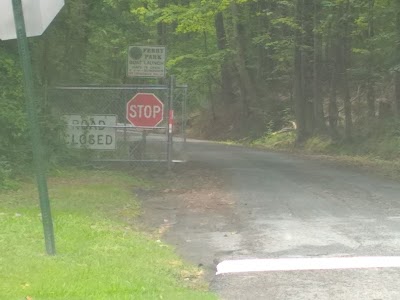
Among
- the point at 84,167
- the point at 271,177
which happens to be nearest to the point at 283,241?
the point at 271,177

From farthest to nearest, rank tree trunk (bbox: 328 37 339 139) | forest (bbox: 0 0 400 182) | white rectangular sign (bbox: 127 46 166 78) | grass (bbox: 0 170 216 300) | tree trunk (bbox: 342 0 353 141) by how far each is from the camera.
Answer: tree trunk (bbox: 328 37 339 139) < tree trunk (bbox: 342 0 353 141) < forest (bbox: 0 0 400 182) < white rectangular sign (bbox: 127 46 166 78) < grass (bbox: 0 170 216 300)

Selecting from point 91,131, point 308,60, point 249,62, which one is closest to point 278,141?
point 308,60

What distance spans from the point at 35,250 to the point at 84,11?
11.7 m

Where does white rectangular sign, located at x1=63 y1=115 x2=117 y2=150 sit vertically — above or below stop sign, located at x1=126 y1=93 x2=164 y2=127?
below

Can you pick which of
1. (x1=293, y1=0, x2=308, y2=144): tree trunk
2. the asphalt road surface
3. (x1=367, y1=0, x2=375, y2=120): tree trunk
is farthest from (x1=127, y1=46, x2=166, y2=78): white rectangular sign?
(x1=293, y1=0, x2=308, y2=144): tree trunk

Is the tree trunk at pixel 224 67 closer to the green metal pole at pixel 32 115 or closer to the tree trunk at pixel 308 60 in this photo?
the tree trunk at pixel 308 60

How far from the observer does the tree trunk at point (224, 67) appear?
39.5m

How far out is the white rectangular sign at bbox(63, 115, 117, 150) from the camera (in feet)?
56.0

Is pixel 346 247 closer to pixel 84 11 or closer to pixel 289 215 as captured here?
pixel 289 215

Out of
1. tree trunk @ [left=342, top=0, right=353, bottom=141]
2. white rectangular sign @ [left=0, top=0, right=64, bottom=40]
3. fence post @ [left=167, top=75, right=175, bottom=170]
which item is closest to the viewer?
white rectangular sign @ [left=0, top=0, right=64, bottom=40]

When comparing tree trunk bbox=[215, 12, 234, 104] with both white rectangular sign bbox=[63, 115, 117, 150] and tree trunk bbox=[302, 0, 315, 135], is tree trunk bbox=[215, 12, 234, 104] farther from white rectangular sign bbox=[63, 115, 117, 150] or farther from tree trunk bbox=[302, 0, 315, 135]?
white rectangular sign bbox=[63, 115, 117, 150]

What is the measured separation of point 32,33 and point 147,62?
937 cm

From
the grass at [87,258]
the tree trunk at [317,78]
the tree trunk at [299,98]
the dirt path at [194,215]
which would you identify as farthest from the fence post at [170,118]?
the tree trunk at [299,98]

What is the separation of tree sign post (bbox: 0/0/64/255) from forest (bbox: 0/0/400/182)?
5.78 m
